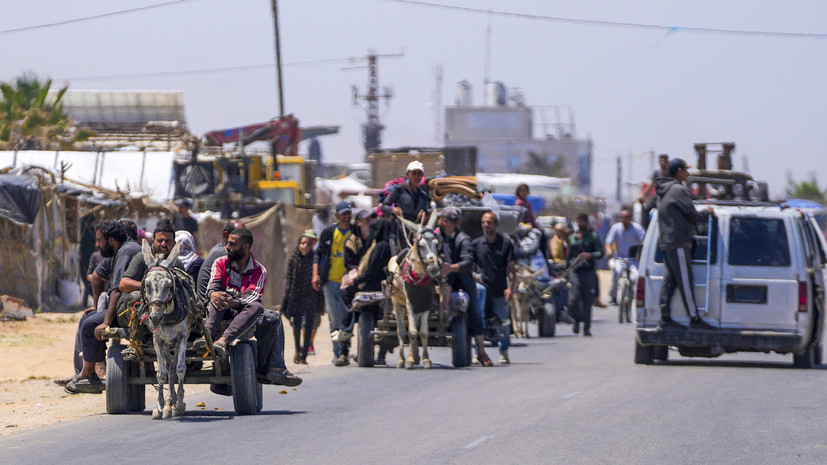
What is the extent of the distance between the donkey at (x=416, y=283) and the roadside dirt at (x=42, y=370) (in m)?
1.50

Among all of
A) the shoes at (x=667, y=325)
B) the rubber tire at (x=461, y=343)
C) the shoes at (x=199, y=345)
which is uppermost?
the shoes at (x=199, y=345)

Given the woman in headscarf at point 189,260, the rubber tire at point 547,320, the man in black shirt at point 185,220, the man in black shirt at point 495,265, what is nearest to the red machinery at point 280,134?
the man in black shirt at point 185,220

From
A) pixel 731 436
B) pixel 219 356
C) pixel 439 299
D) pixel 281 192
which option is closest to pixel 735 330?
pixel 439 299

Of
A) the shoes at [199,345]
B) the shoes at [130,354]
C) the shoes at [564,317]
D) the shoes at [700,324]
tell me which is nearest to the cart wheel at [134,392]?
the shoes at [130,354]

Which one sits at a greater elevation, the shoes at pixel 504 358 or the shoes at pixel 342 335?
the shoes at pixel 342 335

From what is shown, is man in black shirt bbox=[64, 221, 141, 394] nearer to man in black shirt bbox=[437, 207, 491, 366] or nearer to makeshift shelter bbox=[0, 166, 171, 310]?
man in black shirt bbox=[437, 207, 491, 366]

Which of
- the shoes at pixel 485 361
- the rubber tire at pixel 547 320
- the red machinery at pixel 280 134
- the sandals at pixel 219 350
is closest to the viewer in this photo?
the sandals at pixel 219 350

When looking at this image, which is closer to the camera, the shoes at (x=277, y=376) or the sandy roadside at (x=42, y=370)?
the shoes at (x=277, y=376)

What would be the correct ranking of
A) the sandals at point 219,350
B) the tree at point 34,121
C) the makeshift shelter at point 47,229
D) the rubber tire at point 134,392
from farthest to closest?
the tree at point 34,121
the makeshift shelter at point 47,229
the rubber tire at point 134,392
the sandals at point 219,350

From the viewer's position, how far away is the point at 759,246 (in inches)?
626

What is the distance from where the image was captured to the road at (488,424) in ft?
30.0

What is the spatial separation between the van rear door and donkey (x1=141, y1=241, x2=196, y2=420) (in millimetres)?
7665

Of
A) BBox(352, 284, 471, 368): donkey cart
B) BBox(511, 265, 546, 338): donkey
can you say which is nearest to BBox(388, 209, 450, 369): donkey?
BBox(352, 284, 471, 368): donkey cart

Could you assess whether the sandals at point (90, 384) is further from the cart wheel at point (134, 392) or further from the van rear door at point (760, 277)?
the van rear door at point (760, 277)
